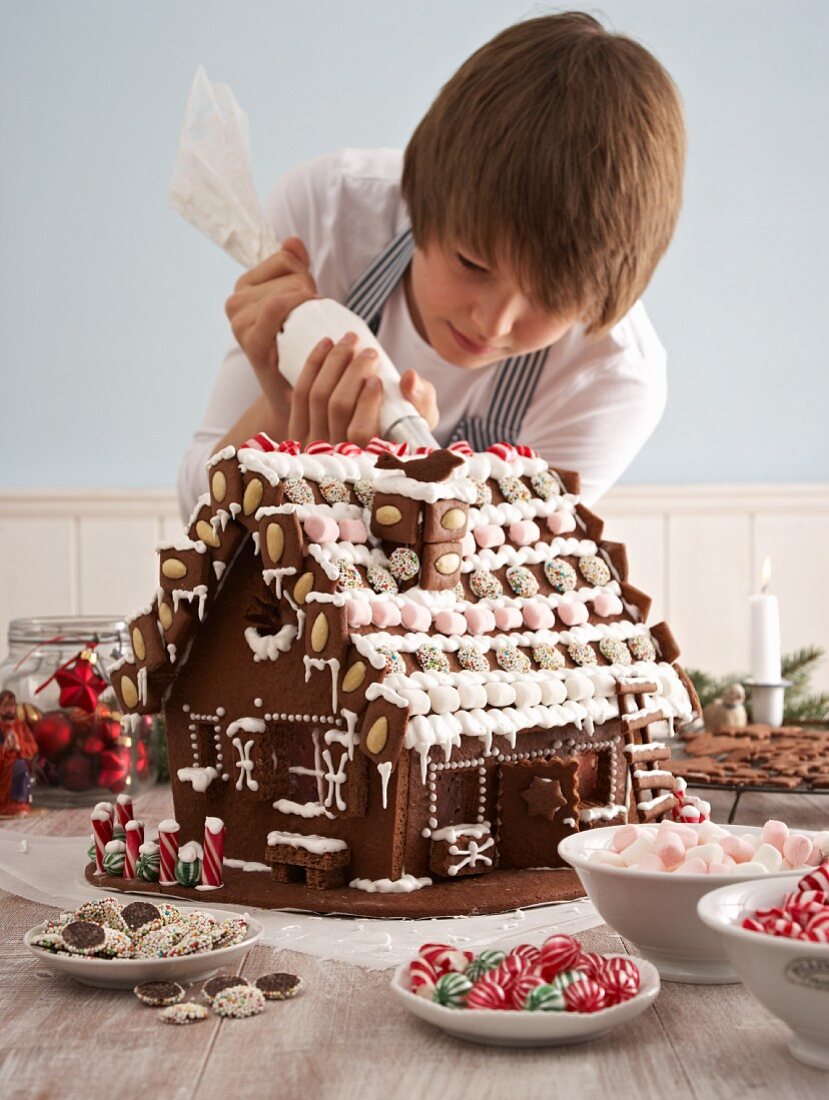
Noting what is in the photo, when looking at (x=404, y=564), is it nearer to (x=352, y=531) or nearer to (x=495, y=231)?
(x=352, y=531)

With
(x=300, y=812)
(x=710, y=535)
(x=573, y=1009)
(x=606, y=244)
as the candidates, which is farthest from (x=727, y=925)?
(x=710, y=535)

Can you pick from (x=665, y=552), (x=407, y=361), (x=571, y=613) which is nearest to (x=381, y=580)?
(x=571, y=613)

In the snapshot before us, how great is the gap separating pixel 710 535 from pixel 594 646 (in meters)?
2.03

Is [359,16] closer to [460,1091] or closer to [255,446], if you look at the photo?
[255,446]

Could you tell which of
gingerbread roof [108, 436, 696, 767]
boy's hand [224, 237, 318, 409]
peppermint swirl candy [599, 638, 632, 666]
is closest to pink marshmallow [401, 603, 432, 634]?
gingerbread roof [108, 436, 696, 767]

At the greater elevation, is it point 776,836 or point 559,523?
point 559,523

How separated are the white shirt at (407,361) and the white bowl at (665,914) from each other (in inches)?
44.2

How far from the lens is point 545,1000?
0.76 meters

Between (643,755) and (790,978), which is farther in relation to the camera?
(643,755)

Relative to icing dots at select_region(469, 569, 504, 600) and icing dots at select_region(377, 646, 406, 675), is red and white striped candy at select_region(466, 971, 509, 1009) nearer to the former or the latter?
icing dots at select_region(377, 646, 406, 675)

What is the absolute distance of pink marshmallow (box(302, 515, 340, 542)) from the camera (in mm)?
1146

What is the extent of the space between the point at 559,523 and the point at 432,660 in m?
0.28

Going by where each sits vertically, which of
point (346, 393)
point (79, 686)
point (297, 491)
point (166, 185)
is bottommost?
point (79, 686)

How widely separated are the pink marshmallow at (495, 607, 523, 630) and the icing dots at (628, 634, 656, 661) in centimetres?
16
